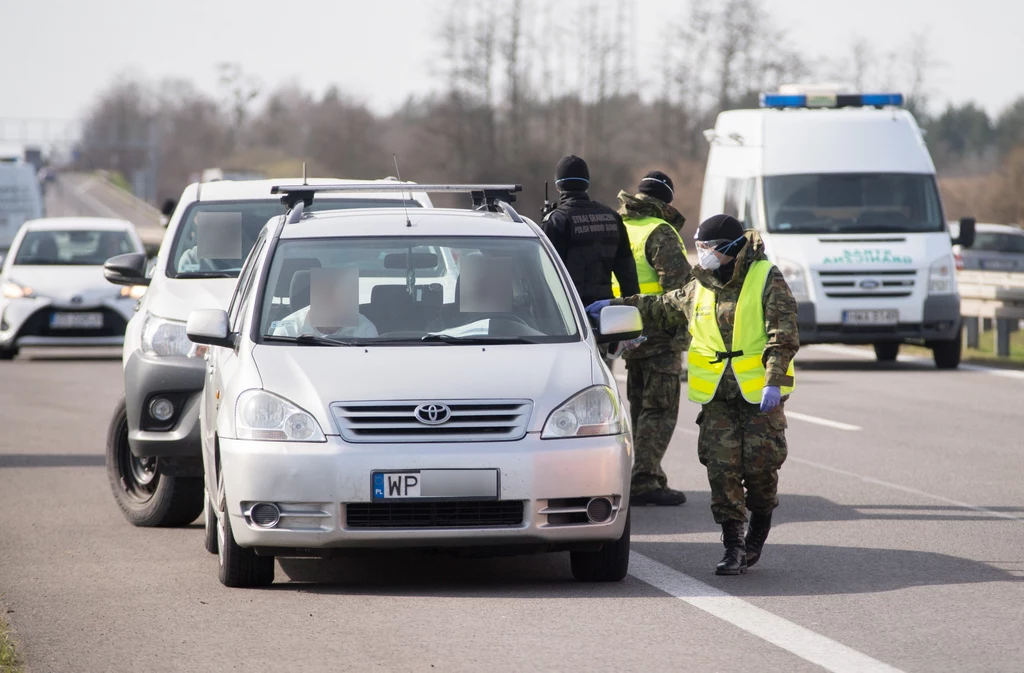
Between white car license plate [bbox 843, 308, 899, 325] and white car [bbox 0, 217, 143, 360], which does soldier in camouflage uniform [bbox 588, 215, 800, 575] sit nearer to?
white car license plate [bbox 843, 308, 899, 325]

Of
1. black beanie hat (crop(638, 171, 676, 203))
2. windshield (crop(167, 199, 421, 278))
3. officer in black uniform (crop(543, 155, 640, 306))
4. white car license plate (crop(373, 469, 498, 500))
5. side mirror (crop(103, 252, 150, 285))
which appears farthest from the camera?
side mirror (crop(103, 252, 150, 285))

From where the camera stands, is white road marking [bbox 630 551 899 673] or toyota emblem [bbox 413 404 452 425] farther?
toyota emblem [bbox 413 404 452 425]

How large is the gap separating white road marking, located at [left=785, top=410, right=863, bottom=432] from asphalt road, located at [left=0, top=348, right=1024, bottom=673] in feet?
8.19

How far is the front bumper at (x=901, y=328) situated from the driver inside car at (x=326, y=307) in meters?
12.3

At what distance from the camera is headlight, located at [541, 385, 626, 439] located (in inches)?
278

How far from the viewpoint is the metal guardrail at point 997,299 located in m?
22.0

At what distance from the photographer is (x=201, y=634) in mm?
6488

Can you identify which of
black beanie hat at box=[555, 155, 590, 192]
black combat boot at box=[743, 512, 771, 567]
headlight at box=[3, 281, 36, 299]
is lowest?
black combat boot at box=[743, 512, 771, 567]

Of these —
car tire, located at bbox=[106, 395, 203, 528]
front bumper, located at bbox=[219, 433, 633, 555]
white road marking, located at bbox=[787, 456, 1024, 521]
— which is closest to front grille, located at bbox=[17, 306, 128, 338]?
white road marking, located at bbox=[787, 456, 1024, 521]

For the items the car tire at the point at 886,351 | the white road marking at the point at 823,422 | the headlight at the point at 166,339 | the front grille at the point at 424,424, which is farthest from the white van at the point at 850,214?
Result: the front grille at the point at 424,424

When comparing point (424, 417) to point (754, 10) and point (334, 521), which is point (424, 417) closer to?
point (334, 521)

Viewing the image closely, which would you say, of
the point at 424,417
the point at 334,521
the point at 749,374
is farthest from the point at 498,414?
the point at 749,374

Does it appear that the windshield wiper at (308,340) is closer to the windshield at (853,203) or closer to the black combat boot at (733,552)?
the black combat boot at (733,552)

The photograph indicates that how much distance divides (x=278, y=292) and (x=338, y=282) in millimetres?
275
